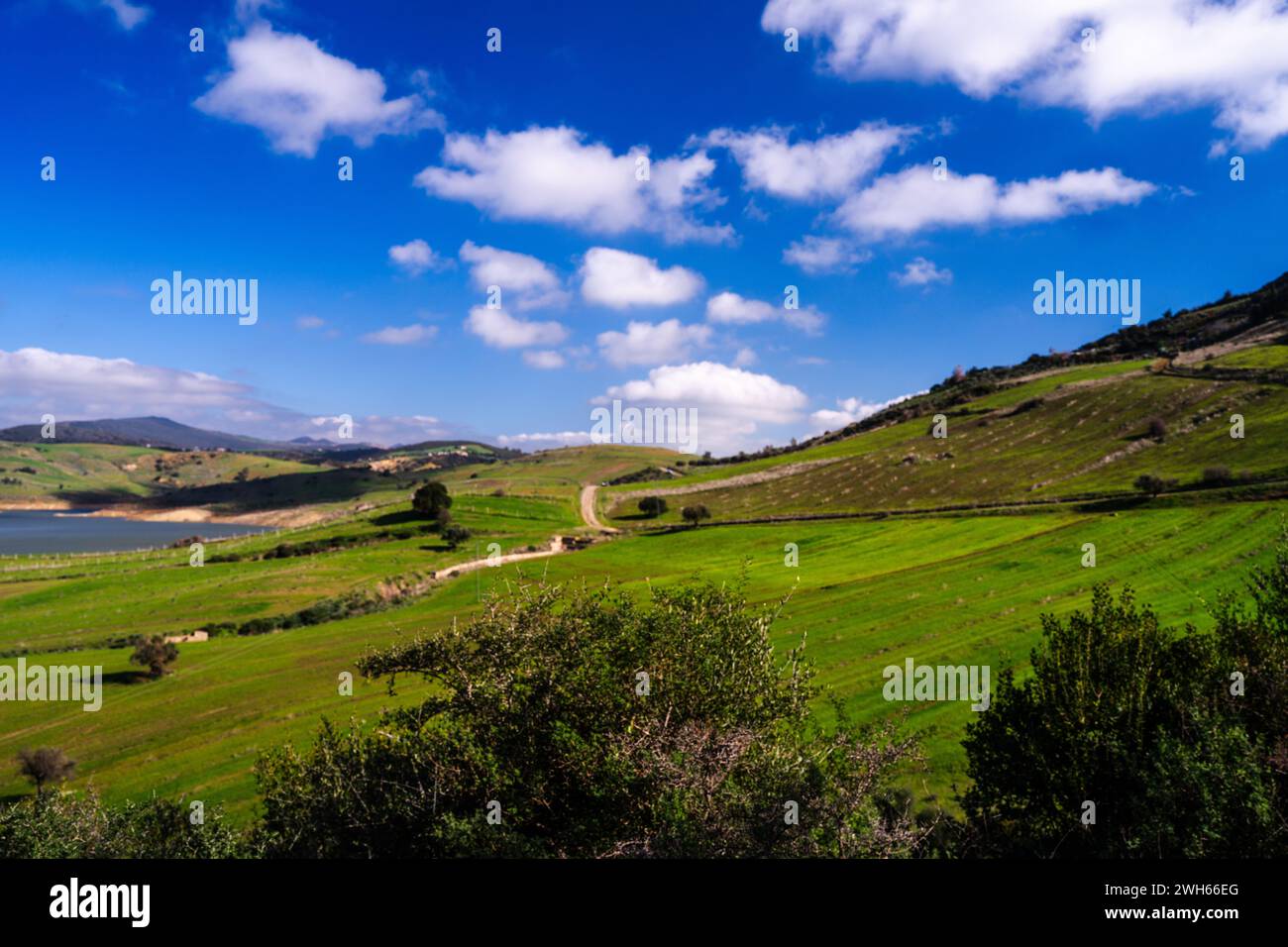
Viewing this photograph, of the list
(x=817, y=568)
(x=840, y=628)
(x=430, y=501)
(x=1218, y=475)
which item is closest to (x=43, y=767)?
(x=840, y=628)

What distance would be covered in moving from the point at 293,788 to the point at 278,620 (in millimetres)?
66440

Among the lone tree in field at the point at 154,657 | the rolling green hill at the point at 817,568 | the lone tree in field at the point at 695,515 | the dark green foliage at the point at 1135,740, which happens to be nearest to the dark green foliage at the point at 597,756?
the dark green foliage at the point at 1135,740

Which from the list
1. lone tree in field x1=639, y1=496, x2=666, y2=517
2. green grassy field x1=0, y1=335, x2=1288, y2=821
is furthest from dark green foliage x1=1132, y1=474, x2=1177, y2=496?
lone tree in field x1=639, y1=496, x2=666, y2=517

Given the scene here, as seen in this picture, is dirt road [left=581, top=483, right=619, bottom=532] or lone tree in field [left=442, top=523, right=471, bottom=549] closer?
lone tree in field [left=442, top=523, right=471, bottom=549]

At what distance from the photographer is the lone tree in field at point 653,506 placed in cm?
16450

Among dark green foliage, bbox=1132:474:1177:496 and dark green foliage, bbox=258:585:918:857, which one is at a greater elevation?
dark green foliage, bbox=1132:474:1177:496

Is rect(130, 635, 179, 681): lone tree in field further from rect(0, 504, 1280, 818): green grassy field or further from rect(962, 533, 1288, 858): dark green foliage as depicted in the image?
rect(962, 533, 1288, 858): dark green foliage

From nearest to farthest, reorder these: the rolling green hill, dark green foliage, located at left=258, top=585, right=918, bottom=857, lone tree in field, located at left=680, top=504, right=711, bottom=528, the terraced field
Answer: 1. dark green foliage, located at left=258, top=585, right=918, bottom=857
2. the rolling green hill
3. the terraced field
4. lone tree in field, located at left=680, top=504, right=711, bottom=528

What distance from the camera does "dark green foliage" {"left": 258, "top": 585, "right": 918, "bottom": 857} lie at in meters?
16.9

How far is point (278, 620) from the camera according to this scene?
82.3 m

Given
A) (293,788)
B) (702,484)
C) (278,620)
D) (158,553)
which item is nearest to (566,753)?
(293,788)

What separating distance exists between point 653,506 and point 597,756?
147 metres

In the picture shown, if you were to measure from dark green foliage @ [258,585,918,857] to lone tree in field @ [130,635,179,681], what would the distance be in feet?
157
